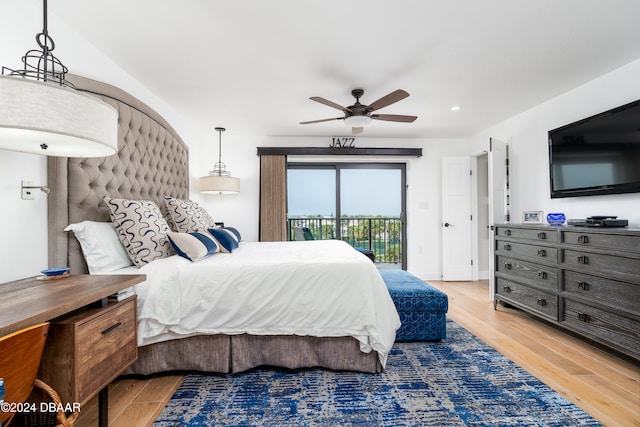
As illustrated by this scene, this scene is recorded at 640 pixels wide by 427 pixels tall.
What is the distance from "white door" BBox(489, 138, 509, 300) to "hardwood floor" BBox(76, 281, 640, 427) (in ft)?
2.78

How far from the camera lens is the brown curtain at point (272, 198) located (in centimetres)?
457

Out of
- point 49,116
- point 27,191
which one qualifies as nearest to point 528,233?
point 49,116

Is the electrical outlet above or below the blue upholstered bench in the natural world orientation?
above

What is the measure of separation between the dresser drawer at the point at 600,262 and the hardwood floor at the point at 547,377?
67cm

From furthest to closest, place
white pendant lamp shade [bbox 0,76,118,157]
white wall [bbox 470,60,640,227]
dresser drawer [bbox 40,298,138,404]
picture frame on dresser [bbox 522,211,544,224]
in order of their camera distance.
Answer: picture frame on dresser [bbox 522,211,544,224], white wall [bbox 470,60,640,227], dresser drawer [bbox 40,298,138,404], white pendant lamp shade [bbox 0,76,118,157]

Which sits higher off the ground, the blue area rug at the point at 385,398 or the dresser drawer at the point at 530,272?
the dresser drawer at the point at 530,272

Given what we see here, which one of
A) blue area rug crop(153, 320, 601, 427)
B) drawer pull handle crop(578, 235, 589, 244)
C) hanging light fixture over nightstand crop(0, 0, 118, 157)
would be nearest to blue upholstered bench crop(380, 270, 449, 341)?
blue area rug crop(153, 320, 601, 427)

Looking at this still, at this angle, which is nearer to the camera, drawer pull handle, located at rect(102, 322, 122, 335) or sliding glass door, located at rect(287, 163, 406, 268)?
drawer pull handle, located at rect(102, 322, 122, 335)

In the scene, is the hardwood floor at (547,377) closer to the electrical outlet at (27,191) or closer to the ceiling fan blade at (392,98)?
the electrical outlet at (27,191)

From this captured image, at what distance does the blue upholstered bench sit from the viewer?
237cm

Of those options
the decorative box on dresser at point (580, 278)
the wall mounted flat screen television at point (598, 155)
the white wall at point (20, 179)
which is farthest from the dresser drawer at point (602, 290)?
the white wall at point (20, 179)

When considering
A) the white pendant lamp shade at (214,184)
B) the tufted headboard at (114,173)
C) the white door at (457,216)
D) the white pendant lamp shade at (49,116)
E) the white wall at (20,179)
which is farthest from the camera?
the white door at (457,216)

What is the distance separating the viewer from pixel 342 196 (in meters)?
4.98

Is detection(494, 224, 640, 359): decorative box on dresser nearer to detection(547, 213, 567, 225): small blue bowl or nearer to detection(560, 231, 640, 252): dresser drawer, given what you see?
detection(560, 231, 640, 252): dresser drawer
